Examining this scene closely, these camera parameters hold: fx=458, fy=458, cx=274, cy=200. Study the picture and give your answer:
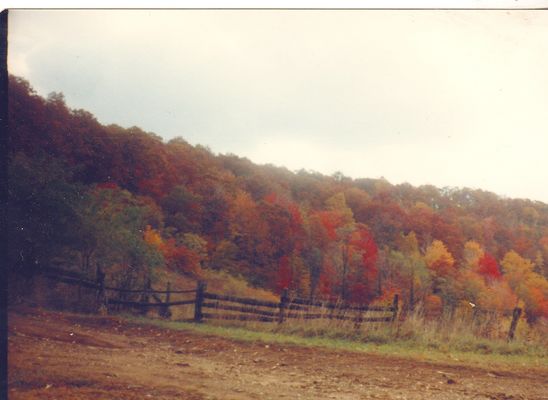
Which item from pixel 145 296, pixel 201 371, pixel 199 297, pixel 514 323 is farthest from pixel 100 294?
pixel 514 323

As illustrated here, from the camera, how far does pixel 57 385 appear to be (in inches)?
193

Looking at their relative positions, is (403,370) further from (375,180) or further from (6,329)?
(6,329)

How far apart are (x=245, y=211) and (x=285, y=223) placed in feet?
4.22

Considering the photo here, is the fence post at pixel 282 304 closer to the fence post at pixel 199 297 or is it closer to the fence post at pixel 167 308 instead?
the fence post at pixel 199 297

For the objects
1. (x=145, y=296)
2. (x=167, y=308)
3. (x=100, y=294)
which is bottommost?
(x=167, y=308)

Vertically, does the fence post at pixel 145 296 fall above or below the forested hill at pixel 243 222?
below

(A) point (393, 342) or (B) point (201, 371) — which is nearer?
(B) point (201, 371)

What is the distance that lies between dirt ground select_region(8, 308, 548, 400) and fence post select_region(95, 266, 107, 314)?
2.91ft

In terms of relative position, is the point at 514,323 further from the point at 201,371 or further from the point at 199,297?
the point at 201,371

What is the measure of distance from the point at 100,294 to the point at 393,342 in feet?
20.7

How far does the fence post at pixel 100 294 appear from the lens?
9672 mm

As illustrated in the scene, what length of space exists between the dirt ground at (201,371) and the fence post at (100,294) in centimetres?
89

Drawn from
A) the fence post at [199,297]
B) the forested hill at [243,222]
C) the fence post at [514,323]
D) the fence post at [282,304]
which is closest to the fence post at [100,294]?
the forested hill at [243,222]

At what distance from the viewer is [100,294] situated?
32.2ft
